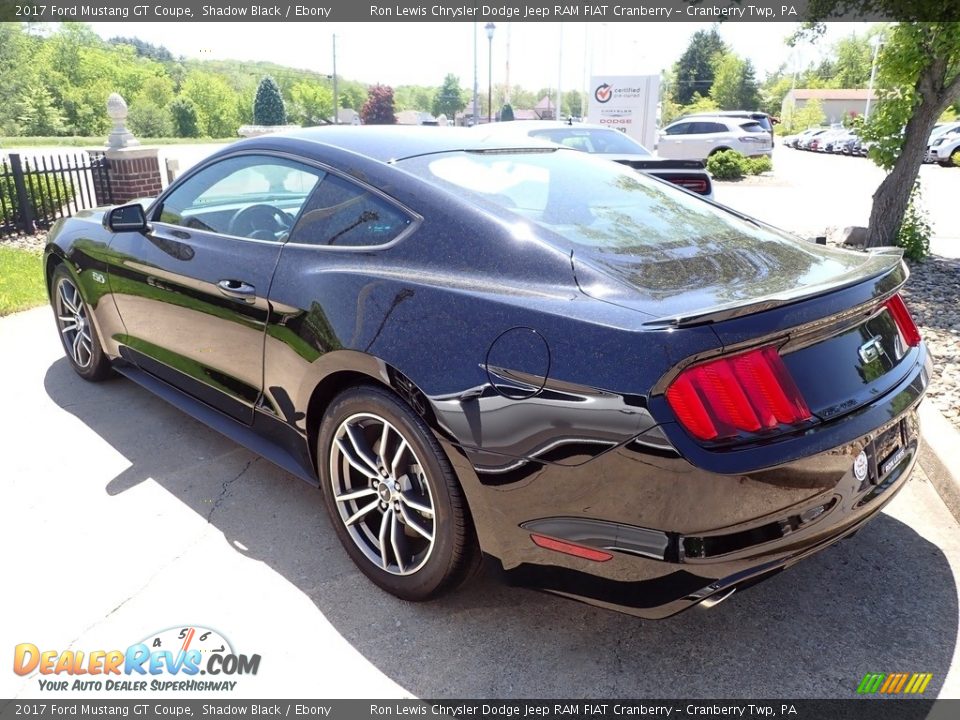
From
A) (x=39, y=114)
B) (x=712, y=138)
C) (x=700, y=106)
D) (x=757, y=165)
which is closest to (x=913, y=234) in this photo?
(x=757, y=165)

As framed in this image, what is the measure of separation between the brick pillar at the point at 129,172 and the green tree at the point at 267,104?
65.6 meters

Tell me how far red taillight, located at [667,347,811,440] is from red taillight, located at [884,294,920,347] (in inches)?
36.2

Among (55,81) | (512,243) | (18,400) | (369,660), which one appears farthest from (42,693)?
(55,81)

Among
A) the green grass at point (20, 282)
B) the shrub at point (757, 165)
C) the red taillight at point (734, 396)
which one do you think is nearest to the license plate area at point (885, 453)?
the red taillight at point (734, 396)

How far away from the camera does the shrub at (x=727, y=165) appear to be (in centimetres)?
2075

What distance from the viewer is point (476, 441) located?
2.17 m

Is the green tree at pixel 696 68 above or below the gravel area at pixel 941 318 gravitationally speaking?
above

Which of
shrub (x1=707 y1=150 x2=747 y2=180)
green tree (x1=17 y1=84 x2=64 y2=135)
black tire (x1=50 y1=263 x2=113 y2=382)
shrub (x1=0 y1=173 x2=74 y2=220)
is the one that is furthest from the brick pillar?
green tree (x1=17 y1=84 x2=64 y2=135)

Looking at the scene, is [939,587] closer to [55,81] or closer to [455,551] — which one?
[455,551]

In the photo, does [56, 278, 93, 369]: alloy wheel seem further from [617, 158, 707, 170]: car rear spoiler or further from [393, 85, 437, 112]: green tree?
[393, 85, 437, 112]: green tree

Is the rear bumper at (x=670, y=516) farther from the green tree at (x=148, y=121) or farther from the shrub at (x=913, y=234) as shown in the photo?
the green tree at (x=148, y=121)

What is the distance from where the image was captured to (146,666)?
7.81ft

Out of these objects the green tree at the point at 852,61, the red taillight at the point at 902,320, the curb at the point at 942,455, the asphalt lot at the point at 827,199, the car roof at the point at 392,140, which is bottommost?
A: the asphalt lot at the point at 827,199

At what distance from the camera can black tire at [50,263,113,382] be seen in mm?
4520
